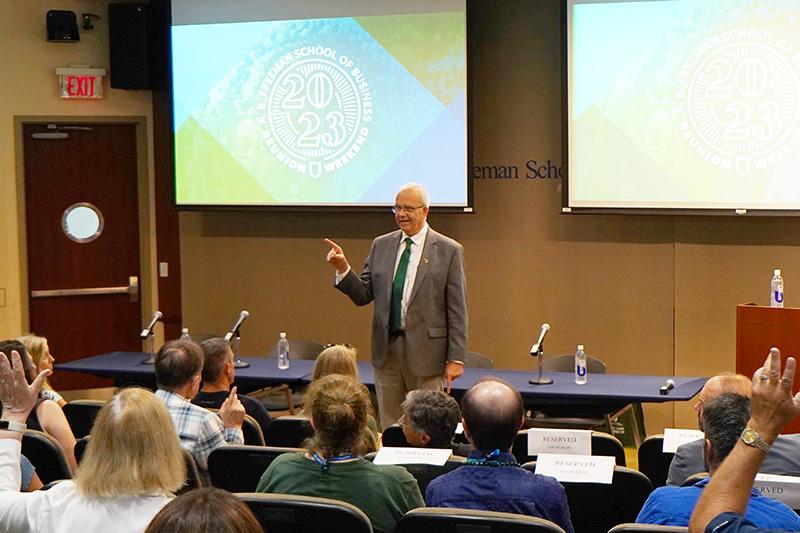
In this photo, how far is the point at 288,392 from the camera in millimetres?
6789

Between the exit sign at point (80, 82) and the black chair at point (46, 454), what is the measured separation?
4967 mm

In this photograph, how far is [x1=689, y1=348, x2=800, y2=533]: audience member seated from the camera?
1.95 meters

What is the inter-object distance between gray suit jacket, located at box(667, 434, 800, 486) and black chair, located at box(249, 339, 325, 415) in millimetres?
3430

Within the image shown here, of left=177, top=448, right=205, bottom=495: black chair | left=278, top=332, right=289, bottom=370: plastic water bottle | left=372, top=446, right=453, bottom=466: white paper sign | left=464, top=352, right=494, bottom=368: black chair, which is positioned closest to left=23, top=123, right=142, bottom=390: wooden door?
left=278, top=332, right=289, bottom=370: plastic water bottle

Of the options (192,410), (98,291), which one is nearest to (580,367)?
(192,410)

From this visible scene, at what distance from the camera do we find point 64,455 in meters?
3.91

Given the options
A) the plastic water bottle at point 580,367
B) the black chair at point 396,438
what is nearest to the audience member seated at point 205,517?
the black chair at point 396,438

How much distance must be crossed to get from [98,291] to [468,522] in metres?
6.42

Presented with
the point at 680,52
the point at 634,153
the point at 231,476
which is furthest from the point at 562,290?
the point at 231,476

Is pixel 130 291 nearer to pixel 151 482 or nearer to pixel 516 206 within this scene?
pixel 516 206

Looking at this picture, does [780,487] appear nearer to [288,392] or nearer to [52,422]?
[52,422]

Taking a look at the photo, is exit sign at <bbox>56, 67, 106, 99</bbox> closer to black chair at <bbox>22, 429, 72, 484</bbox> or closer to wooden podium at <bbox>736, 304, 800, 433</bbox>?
black chair at <bbox>22, 429, 72, 484</bbox>

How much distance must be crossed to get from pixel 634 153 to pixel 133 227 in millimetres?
4039

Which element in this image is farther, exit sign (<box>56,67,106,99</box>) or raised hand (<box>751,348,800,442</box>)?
exit sign (<box>56,67,106,99</box>)
